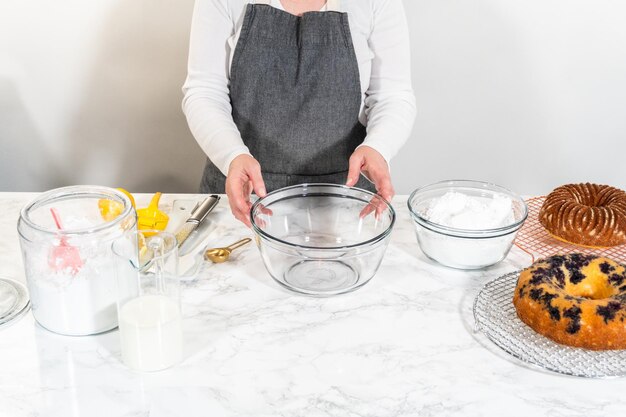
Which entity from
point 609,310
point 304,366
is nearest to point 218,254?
point 304,366

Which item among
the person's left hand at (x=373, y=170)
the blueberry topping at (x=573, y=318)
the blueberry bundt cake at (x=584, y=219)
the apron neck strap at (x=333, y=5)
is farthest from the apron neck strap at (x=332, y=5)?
the blueberry topping at (x=573, y=318)

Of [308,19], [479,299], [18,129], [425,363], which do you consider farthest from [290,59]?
[18,129]

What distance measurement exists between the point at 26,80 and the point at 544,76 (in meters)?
1.69

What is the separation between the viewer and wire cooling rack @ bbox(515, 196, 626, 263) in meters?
1.41

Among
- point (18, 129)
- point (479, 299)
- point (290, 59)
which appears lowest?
point (18, 129)

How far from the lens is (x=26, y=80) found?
2.35 metres

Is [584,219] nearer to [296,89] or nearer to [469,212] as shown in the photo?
[469,212]

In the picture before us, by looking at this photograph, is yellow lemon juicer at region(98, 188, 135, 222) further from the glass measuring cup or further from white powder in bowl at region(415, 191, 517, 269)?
white powder in bowl at region(415, 191, 517, 269)

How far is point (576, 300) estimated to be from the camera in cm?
113

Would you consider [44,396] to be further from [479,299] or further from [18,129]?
[18,129]

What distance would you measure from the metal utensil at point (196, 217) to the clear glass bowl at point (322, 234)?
143mm

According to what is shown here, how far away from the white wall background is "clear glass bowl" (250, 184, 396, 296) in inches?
42.7

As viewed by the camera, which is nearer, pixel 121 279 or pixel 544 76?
pixel 121 279

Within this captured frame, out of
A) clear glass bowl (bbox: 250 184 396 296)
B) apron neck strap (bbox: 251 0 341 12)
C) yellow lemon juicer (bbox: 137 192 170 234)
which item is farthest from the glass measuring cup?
apron neck strap (bbox: 251 0 341 12)
